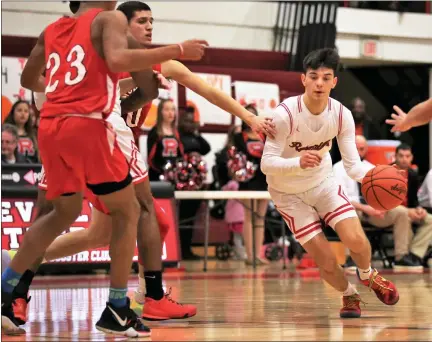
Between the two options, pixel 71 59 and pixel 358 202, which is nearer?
pixel 71 59

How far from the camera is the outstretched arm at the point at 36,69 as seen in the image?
4.84m

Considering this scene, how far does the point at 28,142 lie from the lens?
10930 mm

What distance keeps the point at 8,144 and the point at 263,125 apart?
5.21m

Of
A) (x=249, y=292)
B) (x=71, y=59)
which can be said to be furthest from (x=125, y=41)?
(x=249, y=292)

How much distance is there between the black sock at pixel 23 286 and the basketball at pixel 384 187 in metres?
2.17

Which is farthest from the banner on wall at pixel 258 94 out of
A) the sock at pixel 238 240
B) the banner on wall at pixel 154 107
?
the sock at pixel 238 240

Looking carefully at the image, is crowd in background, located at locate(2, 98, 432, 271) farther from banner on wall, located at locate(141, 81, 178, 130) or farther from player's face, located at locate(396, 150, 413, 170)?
banner on wall, located at locate(141, 81, 178, 130)

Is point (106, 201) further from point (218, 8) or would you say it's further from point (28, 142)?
point (218, 8)

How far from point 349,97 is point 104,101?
1551 cm

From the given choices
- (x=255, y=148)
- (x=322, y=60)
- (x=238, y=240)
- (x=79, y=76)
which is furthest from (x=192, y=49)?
(x=238, y=240)

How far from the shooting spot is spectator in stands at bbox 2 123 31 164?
10.4m

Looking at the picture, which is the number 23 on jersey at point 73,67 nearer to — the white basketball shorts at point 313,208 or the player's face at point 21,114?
the white basketball shorts at point 313,208

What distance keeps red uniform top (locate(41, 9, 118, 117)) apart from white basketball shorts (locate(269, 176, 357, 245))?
193 cm

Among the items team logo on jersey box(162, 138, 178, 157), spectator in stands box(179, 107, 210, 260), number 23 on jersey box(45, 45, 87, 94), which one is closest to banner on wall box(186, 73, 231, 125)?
spectator in stands box(179, 107, 210, 260)
